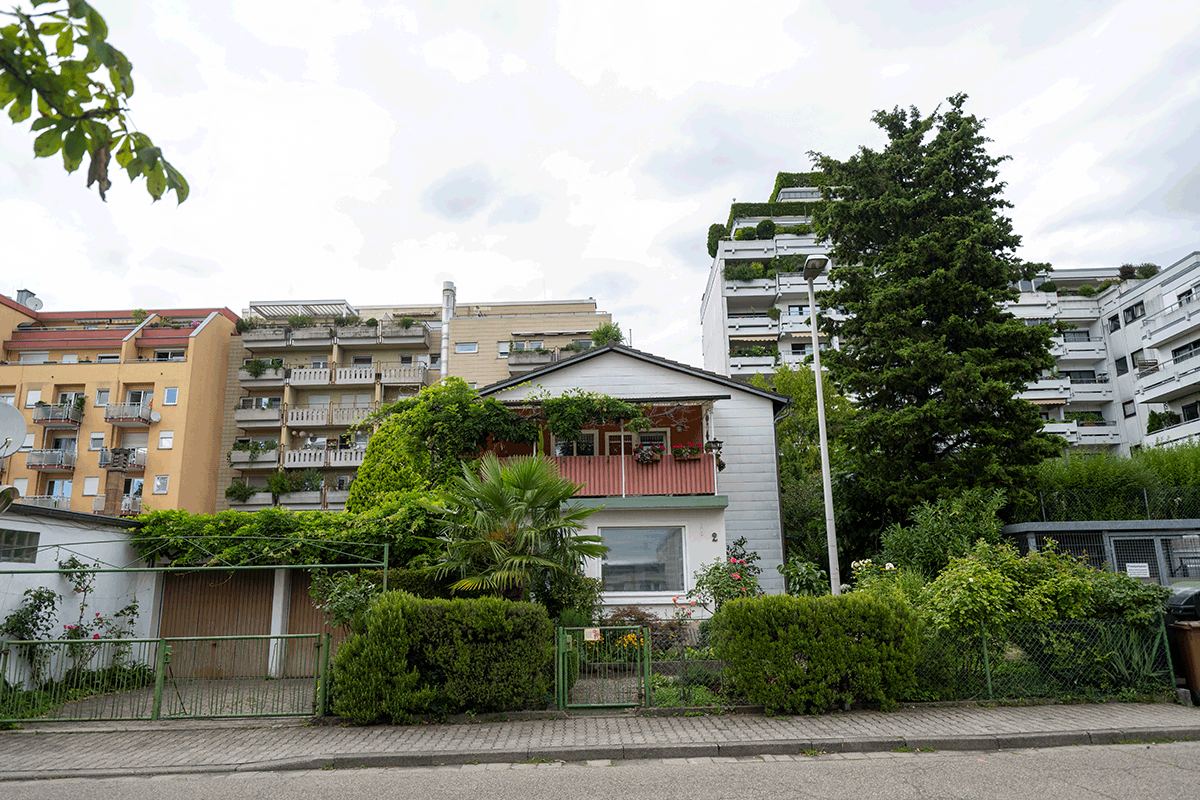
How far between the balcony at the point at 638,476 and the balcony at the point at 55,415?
1359 inches

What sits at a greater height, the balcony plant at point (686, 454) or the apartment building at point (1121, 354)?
the apartment building at point (1121, 354)

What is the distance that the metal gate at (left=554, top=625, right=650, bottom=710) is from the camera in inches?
433

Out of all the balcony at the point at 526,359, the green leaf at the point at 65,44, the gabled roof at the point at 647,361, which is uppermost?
the balcony at the point at 526,359

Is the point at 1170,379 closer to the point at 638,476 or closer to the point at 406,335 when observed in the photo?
the point at 638,476

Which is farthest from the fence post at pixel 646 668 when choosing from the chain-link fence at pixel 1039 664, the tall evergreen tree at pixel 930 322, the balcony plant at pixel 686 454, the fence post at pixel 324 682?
the tall evergreen tree at pixel 930 322

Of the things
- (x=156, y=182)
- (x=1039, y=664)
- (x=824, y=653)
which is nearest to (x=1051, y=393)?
(x=1039, y=664)

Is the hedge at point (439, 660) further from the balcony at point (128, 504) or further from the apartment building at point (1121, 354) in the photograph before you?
the apartment building at point (1121, 354)

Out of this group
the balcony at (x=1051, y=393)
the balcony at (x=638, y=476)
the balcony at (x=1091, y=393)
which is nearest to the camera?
the balcony at (x=638, y=476)

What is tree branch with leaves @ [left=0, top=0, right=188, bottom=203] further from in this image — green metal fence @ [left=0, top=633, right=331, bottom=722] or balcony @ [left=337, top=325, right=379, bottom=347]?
balcony @ [left=337, top=325, right=379, bottom=347]

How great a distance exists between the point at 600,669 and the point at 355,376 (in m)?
36.7

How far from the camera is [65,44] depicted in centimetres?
290

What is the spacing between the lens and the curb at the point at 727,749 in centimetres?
884

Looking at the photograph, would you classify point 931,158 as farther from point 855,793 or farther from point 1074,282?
point 1074,282

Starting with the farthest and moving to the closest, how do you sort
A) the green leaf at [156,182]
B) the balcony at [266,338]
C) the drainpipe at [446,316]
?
the drainpipe at [446,316] → the balcony at [266,338] → the green leaf at [156,182]
